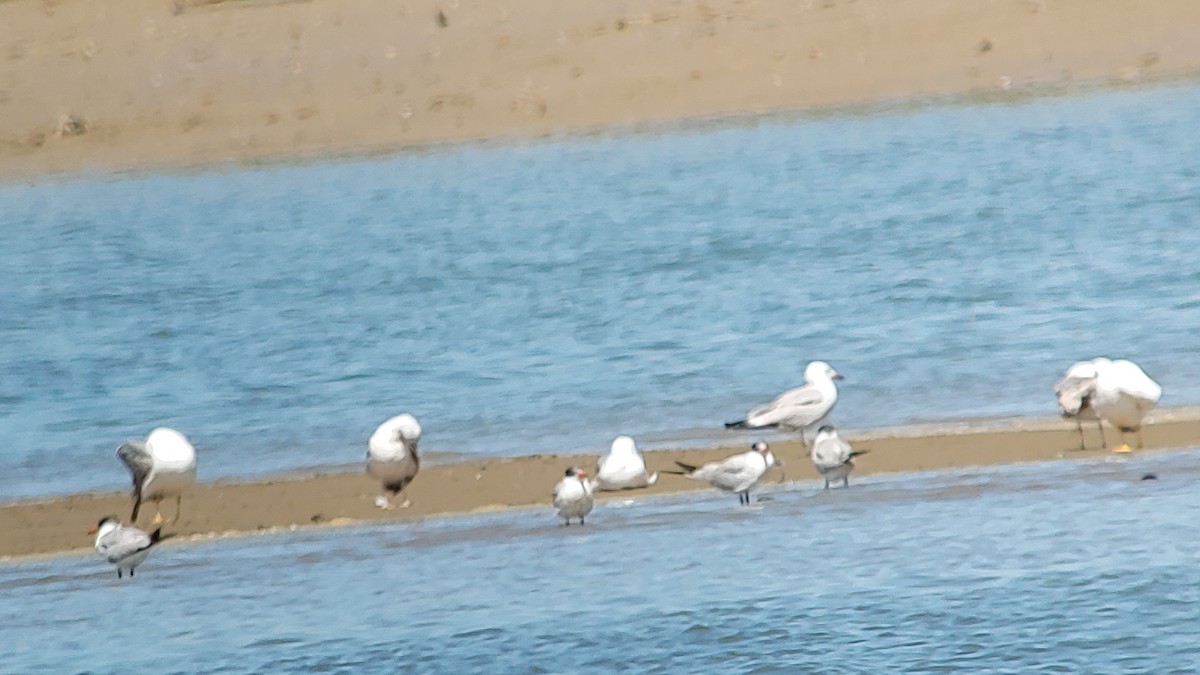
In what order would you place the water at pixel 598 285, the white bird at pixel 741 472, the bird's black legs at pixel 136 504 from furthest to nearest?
the water at pixel 598 285
the bird's black legs at pixel 136 504
the white bird at pixel 741 472

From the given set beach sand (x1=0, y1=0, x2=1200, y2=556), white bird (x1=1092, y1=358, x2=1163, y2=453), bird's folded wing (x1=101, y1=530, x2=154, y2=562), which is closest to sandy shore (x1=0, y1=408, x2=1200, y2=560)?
white bird (x1=1092, y1=358, x2=1163, y2=453)

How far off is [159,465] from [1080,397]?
149 inches

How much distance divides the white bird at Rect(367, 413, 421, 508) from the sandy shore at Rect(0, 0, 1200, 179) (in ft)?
44.6

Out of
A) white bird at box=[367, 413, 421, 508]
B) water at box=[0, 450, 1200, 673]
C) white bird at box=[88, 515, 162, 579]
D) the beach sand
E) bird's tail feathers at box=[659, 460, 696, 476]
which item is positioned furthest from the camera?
the beach sand

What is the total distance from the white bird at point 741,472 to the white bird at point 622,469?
0.26 meters

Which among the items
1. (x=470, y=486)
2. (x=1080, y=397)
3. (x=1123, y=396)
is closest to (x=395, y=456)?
(x=470, y=486)

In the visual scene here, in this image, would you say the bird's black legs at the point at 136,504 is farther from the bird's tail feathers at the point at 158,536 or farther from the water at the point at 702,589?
the water at the point at 702,589

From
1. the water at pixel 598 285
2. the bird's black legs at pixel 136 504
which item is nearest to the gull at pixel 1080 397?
the water at pixel 598 285

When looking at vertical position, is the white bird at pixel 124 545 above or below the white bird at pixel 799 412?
below

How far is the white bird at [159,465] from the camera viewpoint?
31.3 feet

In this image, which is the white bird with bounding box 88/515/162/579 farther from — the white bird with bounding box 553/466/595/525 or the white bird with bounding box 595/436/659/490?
the white bird with bounding box 595/436/659/490

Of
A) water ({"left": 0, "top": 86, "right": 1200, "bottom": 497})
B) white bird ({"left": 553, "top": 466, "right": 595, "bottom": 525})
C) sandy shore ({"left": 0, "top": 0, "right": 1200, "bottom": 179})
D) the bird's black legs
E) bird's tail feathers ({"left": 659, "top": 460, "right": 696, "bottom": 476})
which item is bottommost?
white bird ({"left": 553, "top": 466, "right": 595, "bottom": 525})

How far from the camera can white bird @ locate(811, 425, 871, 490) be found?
9.23 m

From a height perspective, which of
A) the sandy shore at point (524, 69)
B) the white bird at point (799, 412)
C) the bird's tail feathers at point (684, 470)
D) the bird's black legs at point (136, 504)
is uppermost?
the sandy shore at point (524, 69)
